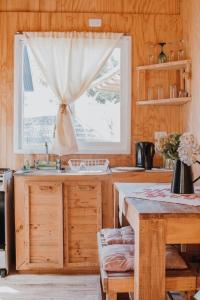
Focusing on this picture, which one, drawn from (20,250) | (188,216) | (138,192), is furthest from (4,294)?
(188,216)


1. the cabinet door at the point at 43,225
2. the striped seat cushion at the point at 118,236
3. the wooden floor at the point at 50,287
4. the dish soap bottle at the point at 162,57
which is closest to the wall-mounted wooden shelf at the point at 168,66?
the dish soap bottle at the point at 162,57

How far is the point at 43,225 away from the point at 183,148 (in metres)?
1.65

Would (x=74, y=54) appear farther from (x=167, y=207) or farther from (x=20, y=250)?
(x=167, y=207)

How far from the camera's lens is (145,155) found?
373 cm

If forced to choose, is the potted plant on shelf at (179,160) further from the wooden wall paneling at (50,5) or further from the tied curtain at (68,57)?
the wooden wall paneling at (50,5)

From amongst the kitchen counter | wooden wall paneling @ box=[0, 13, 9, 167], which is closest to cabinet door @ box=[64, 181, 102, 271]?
the kitchen counter

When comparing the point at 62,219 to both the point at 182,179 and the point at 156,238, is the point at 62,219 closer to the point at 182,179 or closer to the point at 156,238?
the point at 182,179

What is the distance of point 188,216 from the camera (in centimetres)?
185

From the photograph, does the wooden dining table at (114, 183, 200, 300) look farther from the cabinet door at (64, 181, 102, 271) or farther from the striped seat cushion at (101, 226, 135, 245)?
the cabinet door at (64, 181, 102, 271)

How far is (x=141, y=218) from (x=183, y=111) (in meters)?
2.31

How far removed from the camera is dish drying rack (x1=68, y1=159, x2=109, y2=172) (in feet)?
12.4

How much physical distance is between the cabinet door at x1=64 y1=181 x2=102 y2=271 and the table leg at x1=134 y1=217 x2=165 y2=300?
5.15 ft

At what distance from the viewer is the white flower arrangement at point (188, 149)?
88.8 inches

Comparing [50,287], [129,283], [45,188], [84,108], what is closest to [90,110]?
[84,108]
